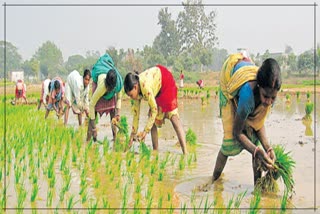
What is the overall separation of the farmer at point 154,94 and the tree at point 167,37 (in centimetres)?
4103

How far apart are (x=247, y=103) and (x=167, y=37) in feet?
145

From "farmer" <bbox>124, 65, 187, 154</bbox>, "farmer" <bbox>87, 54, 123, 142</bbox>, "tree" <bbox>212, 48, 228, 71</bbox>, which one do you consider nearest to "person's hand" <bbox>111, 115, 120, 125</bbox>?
"farmer" <bbox>87, 54, 123, 142</bbox>

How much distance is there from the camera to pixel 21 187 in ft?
13.0

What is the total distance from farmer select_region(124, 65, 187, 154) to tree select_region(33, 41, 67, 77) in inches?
2169

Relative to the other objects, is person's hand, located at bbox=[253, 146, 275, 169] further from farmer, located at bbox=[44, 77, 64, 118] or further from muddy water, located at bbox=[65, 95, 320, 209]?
farmer, located at bbox=[44, 77, 64, 118]

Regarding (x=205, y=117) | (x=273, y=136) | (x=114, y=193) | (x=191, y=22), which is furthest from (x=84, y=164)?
(x=191, y=22)

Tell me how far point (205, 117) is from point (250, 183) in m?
6.68

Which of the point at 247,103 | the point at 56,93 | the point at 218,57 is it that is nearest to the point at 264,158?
the point at 247,103

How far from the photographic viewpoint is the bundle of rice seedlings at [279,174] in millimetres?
3689

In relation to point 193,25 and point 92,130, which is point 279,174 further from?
point 193,25

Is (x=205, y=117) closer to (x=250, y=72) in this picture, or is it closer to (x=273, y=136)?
(x=273, y=136)

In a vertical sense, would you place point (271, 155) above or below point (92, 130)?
above

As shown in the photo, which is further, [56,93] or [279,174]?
[56,93]

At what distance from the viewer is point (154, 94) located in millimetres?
5516
